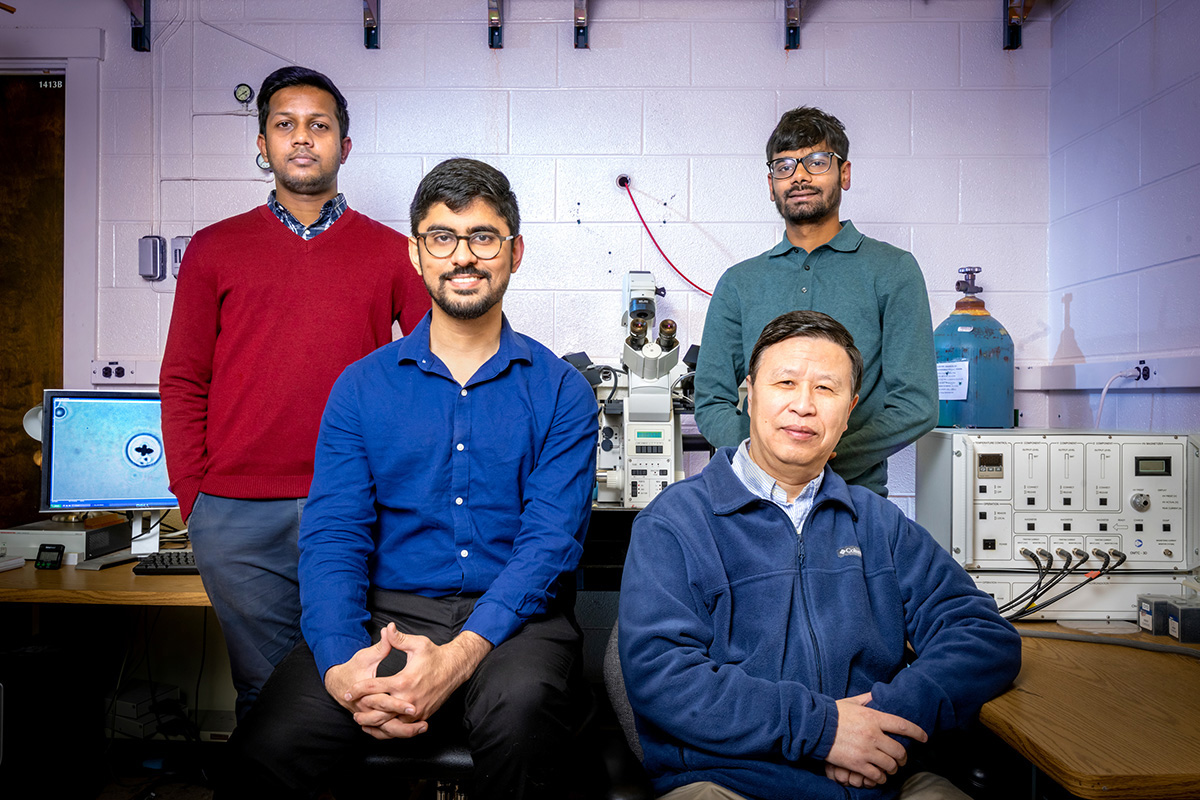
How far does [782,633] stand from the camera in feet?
3.72

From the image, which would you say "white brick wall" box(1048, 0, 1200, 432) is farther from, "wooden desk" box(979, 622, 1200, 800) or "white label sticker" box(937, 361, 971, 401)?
"wooden desk" box(979, 622, 1200, 800)

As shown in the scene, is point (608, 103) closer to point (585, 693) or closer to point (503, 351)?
point (503, 351)

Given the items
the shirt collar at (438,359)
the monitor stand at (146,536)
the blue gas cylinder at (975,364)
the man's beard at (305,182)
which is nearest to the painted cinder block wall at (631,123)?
the blue gas cylinder at (975,364)

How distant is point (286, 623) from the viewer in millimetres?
1646

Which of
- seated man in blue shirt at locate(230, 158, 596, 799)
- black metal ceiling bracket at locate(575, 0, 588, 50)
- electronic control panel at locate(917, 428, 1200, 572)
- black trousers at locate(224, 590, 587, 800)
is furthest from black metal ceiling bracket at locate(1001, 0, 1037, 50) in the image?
black trousers at locate(224, 590, 587, 800)

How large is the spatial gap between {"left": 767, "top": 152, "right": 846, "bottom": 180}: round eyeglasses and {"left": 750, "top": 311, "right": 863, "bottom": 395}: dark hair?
588 millimetres

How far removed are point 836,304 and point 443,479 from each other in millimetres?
983

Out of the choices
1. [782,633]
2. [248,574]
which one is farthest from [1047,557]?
[248,574]

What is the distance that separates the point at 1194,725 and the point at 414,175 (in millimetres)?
2462

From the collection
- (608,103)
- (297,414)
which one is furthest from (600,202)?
(297,414)

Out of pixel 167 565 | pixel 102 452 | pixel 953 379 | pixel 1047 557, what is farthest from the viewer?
pixel 953 379

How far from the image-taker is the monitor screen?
2.01 meters

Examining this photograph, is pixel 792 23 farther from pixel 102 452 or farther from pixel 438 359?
pixel 102 452

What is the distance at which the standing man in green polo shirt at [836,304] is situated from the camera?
1.63m
